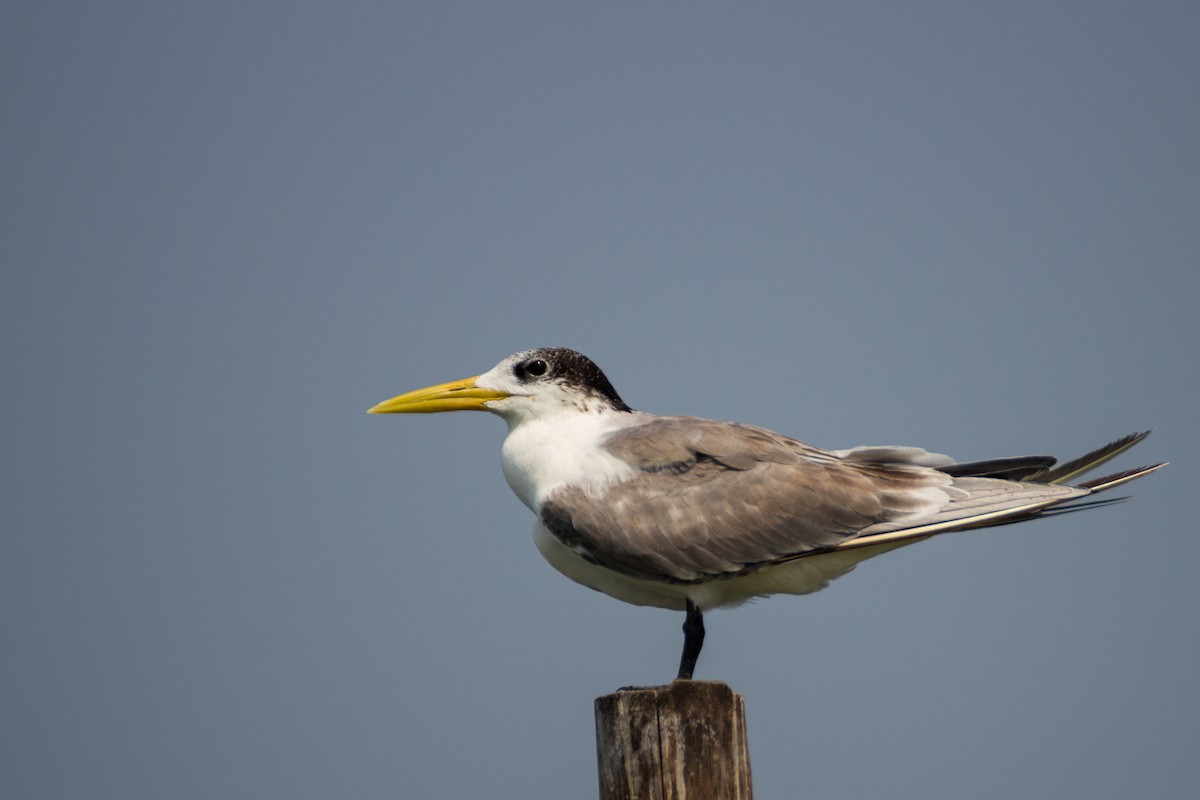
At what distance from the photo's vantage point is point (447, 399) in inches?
289

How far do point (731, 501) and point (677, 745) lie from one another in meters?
1.76

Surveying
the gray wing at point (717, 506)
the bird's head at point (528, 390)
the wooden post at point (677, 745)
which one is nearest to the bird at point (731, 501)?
the gray wing at point (717, 506)

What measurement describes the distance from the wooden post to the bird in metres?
1.27

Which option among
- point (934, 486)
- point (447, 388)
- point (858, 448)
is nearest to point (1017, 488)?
point (934, 486)

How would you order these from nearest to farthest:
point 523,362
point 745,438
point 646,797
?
point 646,797 < point 745,438 < point 523,362

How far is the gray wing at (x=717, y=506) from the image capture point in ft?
20.7

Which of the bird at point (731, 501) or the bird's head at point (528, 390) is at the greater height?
the bird's head at point (528, 390)

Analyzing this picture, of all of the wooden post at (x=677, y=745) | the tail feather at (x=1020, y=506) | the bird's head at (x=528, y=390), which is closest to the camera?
the wooden post at (x=677, y=745)

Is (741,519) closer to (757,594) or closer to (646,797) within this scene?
(757,594)

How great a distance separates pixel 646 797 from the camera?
493 centimetres

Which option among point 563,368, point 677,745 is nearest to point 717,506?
point 563,368

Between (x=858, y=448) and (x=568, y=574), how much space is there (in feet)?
5.96

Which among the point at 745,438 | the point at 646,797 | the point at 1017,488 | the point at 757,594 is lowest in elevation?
the point at 646,797

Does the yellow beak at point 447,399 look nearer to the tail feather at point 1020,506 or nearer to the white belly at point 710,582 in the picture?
the white belly at point 710,582
